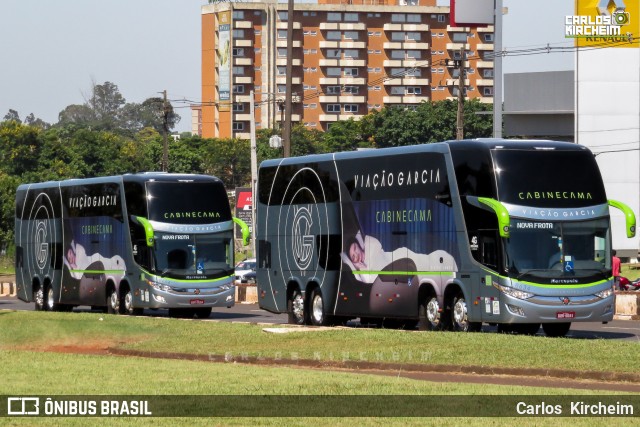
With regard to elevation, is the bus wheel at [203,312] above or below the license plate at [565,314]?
below

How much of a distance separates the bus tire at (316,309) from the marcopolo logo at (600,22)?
215 ft

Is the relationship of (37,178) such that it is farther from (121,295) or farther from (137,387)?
(137,387)

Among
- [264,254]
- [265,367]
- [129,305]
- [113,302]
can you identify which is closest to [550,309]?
[265,367]

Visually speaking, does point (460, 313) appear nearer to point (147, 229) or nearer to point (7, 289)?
point (147, 229)

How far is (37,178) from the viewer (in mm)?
149625

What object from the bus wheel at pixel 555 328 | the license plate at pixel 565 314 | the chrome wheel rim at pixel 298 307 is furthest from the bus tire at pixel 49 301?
the license plate at pixel 565 314

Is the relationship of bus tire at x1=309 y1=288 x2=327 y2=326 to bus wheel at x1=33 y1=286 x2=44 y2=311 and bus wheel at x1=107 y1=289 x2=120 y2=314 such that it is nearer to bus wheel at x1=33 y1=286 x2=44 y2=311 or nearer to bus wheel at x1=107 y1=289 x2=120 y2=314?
bus wheel at x1=107 y1=289 x2=120 y2=314

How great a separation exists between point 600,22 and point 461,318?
72.3 m

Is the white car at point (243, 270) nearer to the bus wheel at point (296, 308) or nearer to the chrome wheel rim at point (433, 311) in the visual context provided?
the bus wheel at point (296, 308)

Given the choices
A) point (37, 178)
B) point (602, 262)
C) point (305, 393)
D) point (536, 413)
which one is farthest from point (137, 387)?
point (37, 178)

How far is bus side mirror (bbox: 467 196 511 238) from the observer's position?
29516 mm

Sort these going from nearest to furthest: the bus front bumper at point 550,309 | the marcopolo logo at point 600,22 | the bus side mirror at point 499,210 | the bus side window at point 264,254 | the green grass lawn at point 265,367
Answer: the green grass lawn at point 265,367
the bus side mirror at point 499,210
the bus front bumper at point 550,309
the bus side window at point 264,254
the marcopolo logo at point 600,22

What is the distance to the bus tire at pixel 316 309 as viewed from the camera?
3651 cm

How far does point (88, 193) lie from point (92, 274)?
264cm
